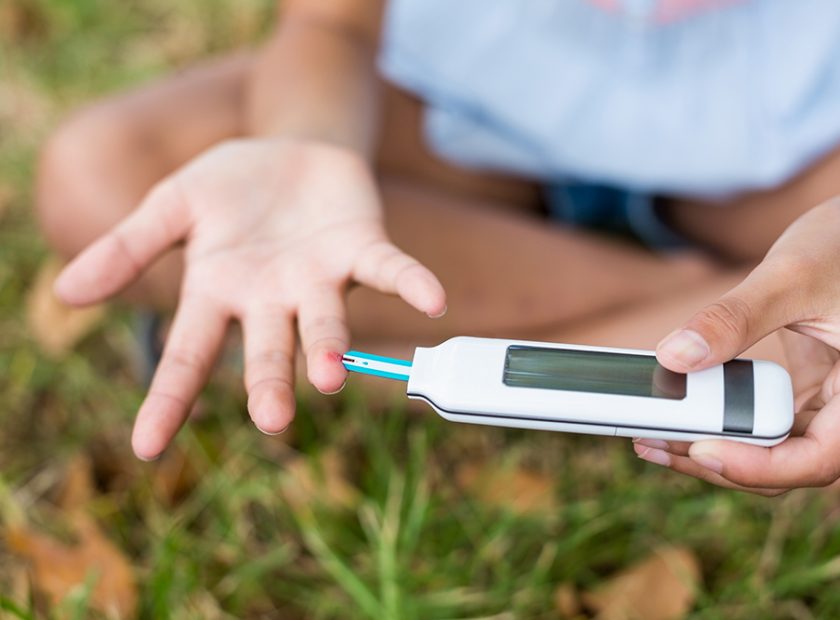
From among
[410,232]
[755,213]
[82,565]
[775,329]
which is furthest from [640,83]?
[82,565]

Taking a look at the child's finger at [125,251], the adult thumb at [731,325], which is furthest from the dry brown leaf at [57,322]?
the adult thumb at [731,325]

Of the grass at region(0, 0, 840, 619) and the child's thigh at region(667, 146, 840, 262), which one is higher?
the child's thigh at region(667, 146, 840, 262)

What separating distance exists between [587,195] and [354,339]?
1.32ft

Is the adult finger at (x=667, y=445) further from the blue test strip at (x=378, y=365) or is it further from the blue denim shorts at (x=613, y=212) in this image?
the blue denim shorts at (x=613, y=212)

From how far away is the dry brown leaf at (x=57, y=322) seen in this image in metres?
1.46

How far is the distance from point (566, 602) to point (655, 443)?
1.32 ft

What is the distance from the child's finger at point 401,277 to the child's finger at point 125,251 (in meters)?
0.21

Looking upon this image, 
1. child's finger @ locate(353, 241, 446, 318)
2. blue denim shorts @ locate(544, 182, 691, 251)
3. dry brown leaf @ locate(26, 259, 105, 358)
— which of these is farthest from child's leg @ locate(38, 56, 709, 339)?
child's finger @ locate(353, 241, 446, 318)

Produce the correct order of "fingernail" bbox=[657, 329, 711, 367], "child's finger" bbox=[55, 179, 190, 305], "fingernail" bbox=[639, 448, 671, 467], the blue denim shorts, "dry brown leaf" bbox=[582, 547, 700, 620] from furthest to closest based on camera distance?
the blue denim shorts < "dry brown leaf" bbox=[582, 547, 700, 620] < "child's finger" bbox=[55, 179, 190, 305] < "fingernail" bbox=[639, 448, 671, 467] < "fingernail" bbox=[657, 329, 711, 367]

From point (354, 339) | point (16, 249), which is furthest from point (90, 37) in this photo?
point (354, 339)

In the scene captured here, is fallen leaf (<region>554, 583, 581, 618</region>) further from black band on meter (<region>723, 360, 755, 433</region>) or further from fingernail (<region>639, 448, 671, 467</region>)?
black band on meter (<region>723, 360, 755, 433</region>)

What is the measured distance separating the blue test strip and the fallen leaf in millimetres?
481

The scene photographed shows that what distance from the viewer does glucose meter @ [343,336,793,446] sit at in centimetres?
70

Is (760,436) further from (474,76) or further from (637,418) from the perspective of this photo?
(474,76)
